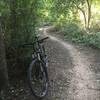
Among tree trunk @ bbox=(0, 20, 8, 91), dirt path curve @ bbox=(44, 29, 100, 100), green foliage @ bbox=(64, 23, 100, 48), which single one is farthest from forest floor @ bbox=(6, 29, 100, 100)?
green foliage @ bbox=(64, 23, 100, 48)

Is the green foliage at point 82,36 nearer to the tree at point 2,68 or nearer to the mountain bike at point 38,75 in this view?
the mountain bike at point 38,75

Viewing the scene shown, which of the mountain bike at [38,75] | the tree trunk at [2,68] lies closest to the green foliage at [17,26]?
the mountain bike at [38,75]

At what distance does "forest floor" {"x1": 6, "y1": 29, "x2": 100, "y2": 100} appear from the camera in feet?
16.9

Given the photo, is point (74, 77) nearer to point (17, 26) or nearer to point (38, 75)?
point (38, 75)

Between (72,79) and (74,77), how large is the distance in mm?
192

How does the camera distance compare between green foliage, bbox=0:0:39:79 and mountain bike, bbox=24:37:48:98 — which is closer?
mountain bike, bbox=24:37:48:98

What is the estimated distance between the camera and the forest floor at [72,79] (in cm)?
514

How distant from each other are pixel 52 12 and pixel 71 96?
13.2m

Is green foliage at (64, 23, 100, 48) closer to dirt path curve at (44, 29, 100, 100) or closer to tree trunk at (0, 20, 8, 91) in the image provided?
dirt path curve at (44, 29, 100, 100)

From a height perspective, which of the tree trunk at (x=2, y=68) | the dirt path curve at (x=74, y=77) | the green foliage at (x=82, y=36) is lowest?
the dirt path curve at (x=74, y=77)

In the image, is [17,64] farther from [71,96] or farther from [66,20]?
[66,20]

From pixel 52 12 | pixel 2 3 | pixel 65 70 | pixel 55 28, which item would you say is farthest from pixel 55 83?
pixel 55 28

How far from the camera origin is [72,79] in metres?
6.25

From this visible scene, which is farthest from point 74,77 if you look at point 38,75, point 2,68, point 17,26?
point 2,68
